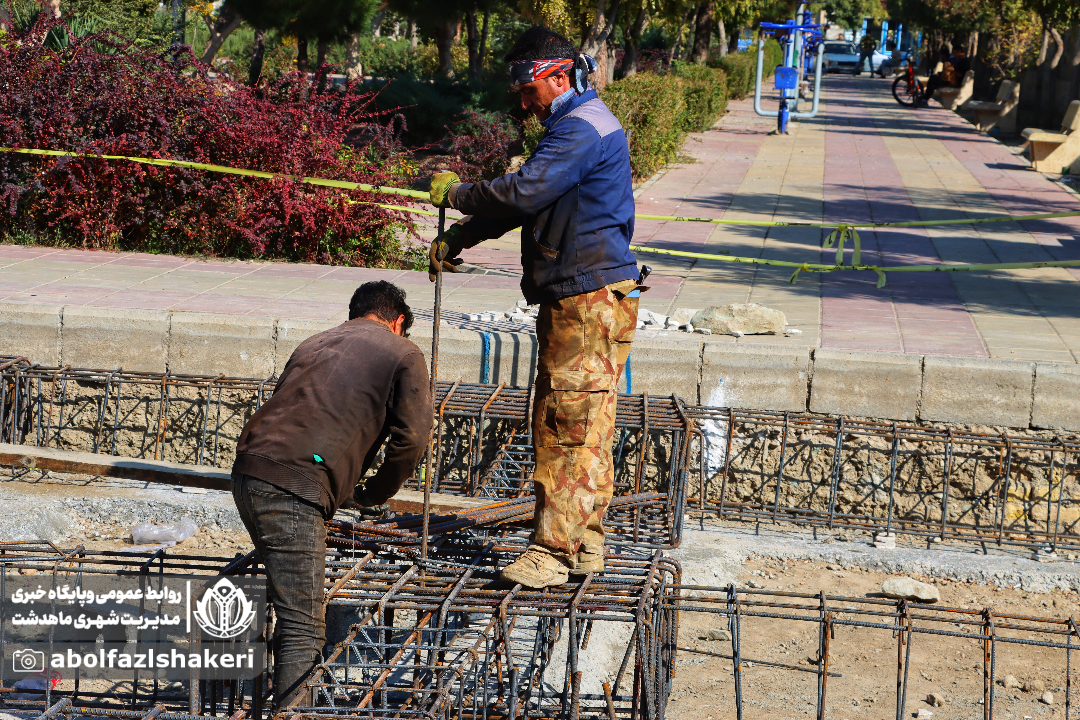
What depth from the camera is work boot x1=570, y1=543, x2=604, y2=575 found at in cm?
351

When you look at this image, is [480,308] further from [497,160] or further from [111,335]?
[497,160]

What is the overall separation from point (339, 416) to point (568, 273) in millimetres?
845

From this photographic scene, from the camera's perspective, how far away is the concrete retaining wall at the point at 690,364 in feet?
18.1

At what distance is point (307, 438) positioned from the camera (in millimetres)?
3170

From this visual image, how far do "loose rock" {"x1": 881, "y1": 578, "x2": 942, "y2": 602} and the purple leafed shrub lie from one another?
479cm

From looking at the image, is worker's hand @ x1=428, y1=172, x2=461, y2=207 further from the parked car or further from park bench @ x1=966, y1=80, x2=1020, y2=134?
the parked car

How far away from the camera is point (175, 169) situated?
806 centimetres

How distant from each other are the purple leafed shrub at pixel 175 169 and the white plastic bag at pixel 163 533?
2944mm

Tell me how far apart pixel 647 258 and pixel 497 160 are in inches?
179

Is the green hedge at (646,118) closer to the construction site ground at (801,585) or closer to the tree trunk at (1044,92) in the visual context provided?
the construction site ground at (801,585)

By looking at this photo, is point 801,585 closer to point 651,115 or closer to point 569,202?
point 569,202

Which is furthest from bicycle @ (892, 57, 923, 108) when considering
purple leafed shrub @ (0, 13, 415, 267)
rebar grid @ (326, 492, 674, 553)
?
rebar grid @ (326, 492, 674, 553)

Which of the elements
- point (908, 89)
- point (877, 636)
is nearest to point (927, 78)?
point (908, 89)

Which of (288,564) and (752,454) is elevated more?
(288,564)
